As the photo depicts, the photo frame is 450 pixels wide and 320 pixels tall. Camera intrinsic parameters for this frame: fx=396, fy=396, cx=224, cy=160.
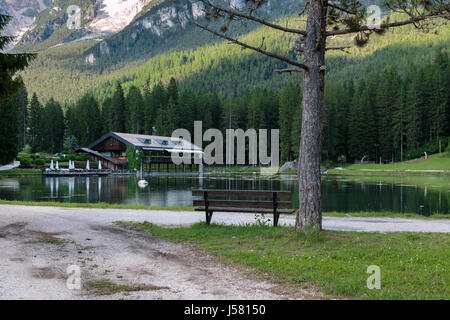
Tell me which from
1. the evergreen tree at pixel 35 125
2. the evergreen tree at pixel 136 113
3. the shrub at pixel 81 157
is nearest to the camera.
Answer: the shrub at pixel 81 157

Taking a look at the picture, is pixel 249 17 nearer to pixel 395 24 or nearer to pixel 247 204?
pixel 395 24

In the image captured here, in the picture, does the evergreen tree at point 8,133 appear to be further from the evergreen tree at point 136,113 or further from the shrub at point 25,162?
the evergreen tree at point 136,113

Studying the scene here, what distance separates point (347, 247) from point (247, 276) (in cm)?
242

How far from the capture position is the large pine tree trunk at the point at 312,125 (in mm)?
8289

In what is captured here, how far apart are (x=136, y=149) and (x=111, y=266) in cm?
6274

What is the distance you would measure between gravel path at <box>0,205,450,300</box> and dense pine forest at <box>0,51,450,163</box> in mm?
43803

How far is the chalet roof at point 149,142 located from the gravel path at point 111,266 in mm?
59313

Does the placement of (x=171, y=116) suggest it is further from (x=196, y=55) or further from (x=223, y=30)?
(x=196, y=55)

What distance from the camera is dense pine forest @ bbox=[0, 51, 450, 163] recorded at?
226 ft

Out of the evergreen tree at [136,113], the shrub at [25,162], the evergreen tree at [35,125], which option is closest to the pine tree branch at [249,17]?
the shrub at [25,162]

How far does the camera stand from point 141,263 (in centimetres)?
688

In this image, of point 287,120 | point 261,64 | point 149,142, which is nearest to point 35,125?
point 149,142

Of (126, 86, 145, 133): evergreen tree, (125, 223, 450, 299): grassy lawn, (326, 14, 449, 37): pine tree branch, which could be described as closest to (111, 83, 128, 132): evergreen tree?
(126, 86, 145, 133): evergreen tree

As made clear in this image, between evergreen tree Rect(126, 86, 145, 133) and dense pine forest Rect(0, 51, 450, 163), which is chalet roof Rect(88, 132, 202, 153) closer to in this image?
dense pine forest Rect(0, 51, 450, 163)
